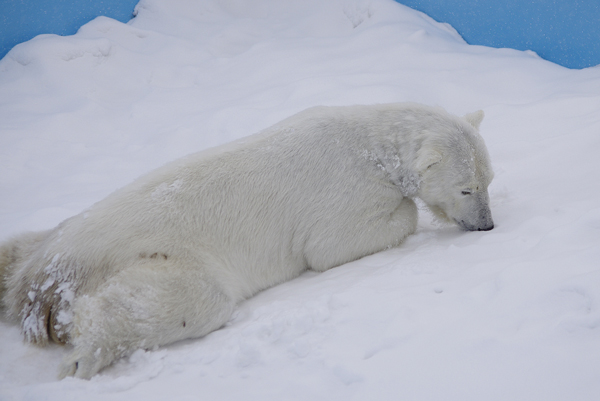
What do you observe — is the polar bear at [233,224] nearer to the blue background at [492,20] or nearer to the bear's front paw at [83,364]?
the bear's front paw at [83,364]

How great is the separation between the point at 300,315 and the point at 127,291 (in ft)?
3.02

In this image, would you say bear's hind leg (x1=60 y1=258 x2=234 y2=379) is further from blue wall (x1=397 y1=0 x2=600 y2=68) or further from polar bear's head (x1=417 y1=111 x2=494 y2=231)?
blue wall (x1=397 y1=0 x2=600 y2=68)

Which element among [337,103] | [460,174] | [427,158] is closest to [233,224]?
[427,158]

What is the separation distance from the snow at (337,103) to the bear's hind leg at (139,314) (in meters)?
0.08

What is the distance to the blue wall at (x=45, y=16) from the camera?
670 cm

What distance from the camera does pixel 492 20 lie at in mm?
6438

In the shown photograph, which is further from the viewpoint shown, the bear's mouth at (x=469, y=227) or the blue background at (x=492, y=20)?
the blue background at (x=492, y=20)

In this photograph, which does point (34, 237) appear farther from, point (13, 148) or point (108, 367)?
point (13, 148)

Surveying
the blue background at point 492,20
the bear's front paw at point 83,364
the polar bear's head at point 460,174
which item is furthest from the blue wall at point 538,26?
the bear's front paw at point 83,364

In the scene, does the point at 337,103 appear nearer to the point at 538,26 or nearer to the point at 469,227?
the point at 469,227

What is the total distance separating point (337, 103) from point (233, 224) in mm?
2676

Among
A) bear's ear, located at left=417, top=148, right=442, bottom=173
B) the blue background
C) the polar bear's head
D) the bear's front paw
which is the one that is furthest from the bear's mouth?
the blue background

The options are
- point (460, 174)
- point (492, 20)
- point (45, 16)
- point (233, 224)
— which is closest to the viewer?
point (233, 224)

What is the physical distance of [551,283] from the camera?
178cm
